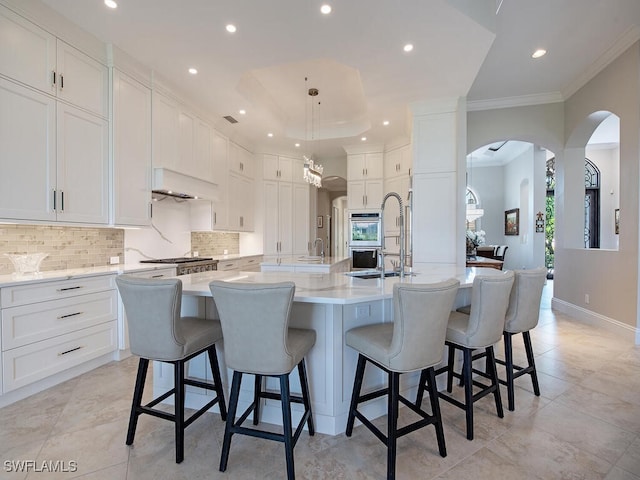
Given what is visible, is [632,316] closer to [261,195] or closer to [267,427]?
[267,427]

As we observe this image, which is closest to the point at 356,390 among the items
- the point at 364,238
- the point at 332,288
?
the point at 332,288

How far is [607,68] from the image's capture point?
362 centimetres

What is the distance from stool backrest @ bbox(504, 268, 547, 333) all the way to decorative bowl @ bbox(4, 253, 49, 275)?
3.68m

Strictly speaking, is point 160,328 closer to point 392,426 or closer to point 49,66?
point 392,426

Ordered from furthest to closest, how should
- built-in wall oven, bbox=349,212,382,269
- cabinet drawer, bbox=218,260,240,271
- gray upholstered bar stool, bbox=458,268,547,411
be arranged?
built-in wall oven, bbox=349,212,382,269 → cabinet drawer, bbox=218,260,240,271 → gray upholstered bar stool, bbox=458,268,547,411

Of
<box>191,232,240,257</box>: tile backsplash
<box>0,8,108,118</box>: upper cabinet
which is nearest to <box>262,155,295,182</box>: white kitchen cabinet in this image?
<box>191,232,240,257</box>: tile backsplash

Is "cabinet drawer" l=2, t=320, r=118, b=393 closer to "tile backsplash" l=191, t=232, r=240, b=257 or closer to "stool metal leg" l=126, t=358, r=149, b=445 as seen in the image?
"stool metal leg" l=126, t=358, r=149, b=445

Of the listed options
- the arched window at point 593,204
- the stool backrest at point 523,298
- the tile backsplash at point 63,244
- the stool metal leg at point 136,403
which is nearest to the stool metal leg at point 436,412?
the stool backrest at point 523,298

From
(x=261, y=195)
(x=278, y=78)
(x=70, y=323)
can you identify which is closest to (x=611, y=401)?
(x=70, y=323)

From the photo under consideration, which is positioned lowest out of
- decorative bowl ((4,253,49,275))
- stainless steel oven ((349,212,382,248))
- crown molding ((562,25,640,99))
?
decorative bowl ((4,253,49,275))

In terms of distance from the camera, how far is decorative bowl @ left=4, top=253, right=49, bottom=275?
7.86ft

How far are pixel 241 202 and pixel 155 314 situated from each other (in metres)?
4.14

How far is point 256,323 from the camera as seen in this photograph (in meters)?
1.41

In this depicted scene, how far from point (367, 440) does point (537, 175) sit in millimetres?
7395
